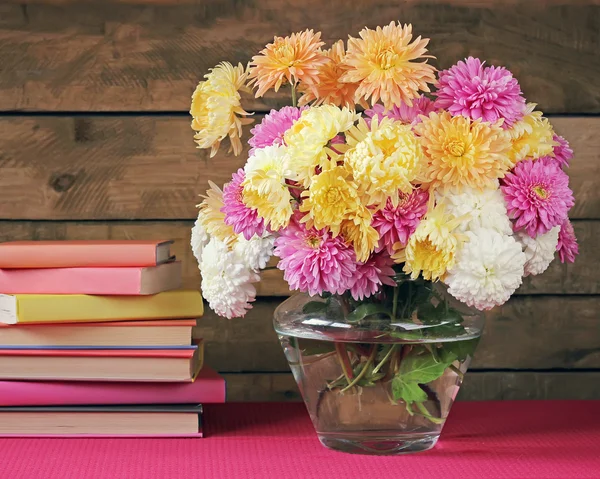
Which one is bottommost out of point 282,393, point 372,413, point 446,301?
point 282,393

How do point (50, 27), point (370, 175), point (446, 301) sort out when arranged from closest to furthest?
1. point (370, 175)
2. point (446, 301)
3. point (50, 27)

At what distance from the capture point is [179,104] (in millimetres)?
1205

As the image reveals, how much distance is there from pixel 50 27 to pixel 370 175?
2.01 ft

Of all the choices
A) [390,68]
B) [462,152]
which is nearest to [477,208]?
[462,152]

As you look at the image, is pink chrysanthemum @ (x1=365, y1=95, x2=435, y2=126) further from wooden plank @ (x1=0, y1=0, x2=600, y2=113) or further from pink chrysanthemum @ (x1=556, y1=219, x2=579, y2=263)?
wooden plank @ (x1=0, y1=0, x2=600, y2=113)

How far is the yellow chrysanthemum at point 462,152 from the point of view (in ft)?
2.70

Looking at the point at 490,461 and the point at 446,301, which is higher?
the point at 446,301

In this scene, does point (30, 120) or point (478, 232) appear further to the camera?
point (30, 120)

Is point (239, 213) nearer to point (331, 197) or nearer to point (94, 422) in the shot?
point (331, 197)

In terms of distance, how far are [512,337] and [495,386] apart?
0.07m

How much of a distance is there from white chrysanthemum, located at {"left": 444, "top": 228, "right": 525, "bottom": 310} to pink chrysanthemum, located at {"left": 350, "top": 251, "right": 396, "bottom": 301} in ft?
0.19

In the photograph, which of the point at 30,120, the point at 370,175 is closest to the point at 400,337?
the point at 370,175

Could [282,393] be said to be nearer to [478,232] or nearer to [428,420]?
[428,420]

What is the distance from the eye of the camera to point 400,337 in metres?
0.86
